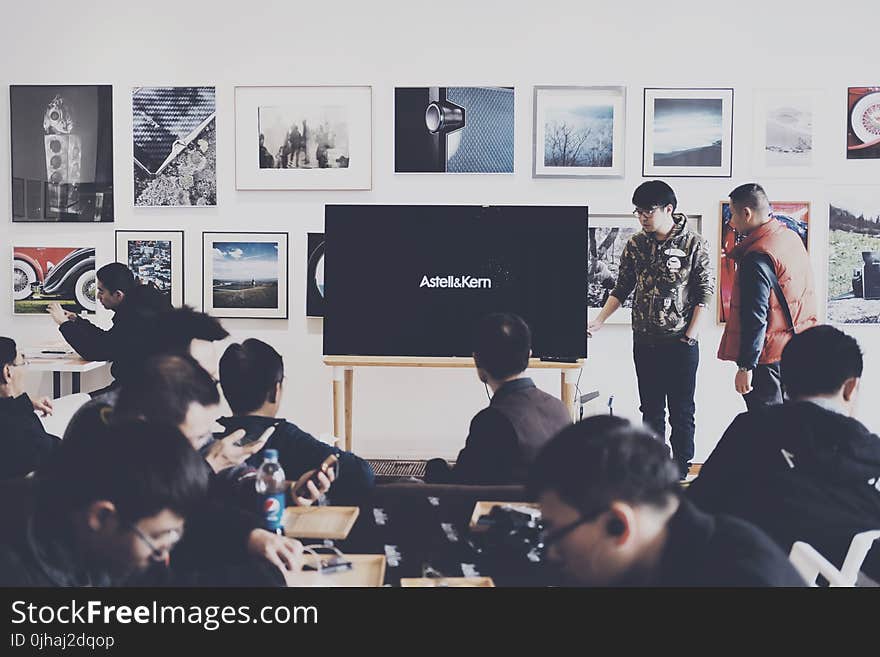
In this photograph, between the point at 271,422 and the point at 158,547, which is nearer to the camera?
the point at 158,547

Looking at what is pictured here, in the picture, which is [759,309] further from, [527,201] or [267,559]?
[267,559]

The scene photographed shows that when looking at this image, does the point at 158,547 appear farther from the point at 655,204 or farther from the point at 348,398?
the point at 655,204

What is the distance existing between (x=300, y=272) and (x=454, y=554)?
134 inches

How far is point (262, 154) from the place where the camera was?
4910 mm

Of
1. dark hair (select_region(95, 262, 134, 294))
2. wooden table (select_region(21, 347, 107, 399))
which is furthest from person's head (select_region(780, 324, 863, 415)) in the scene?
wooden table (select_region(21, 347, 107, 399))

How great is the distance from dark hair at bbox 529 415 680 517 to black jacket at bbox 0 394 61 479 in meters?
1.62

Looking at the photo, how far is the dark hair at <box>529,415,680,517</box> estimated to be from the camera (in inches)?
54.6

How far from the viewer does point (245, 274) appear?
4.94 metres

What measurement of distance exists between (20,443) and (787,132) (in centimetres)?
419

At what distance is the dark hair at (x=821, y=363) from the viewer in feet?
7.16

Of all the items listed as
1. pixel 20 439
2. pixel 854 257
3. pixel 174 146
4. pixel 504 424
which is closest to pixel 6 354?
pixel 20 439

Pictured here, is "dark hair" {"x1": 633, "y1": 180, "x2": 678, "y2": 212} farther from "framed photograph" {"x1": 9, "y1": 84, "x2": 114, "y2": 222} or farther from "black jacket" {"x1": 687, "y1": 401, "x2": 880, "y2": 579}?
"framed photograph" {"x1": 9, "y1": 84, "x2": 114, "y2": 222}

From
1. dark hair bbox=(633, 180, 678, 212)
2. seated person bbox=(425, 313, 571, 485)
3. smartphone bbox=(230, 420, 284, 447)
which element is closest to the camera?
smartphone bbox=(230, 420, 284, 447)

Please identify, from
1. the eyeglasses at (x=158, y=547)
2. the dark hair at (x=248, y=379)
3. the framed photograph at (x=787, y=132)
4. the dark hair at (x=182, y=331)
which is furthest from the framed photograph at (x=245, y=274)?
the eyeglasses at (x=158, y=547)
